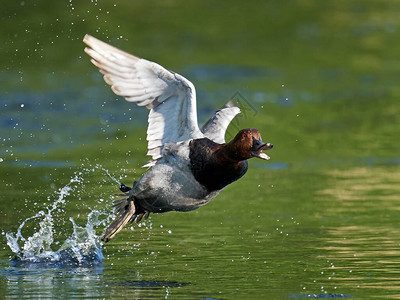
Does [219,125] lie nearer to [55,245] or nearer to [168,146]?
[168,146]

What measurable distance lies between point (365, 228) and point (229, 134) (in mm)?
1971

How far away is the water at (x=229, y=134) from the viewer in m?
9.46

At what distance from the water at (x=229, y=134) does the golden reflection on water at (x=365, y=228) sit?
1.2 inches

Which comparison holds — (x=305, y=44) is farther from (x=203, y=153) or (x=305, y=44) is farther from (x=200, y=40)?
(x=203, y=153)

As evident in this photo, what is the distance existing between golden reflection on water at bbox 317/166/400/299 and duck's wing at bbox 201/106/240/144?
1.68 m

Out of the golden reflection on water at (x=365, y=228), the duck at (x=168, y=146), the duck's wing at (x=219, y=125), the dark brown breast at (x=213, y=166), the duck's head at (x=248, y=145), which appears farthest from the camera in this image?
the duck's wing at (x=219, y=125)

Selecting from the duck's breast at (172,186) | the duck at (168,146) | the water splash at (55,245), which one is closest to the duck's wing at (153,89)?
the duck at (168,146)

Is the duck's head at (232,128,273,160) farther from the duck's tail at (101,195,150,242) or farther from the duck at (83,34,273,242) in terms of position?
the duck's tail at (101,195,150,242)

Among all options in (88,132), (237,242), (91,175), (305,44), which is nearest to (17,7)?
(305,44)

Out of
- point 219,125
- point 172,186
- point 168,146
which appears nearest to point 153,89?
point 168,146

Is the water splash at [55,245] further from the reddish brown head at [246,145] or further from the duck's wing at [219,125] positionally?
the reddish brown head at [246,145]

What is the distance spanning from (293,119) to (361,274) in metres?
9.74

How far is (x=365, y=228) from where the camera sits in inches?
452

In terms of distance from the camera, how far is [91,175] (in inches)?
554
